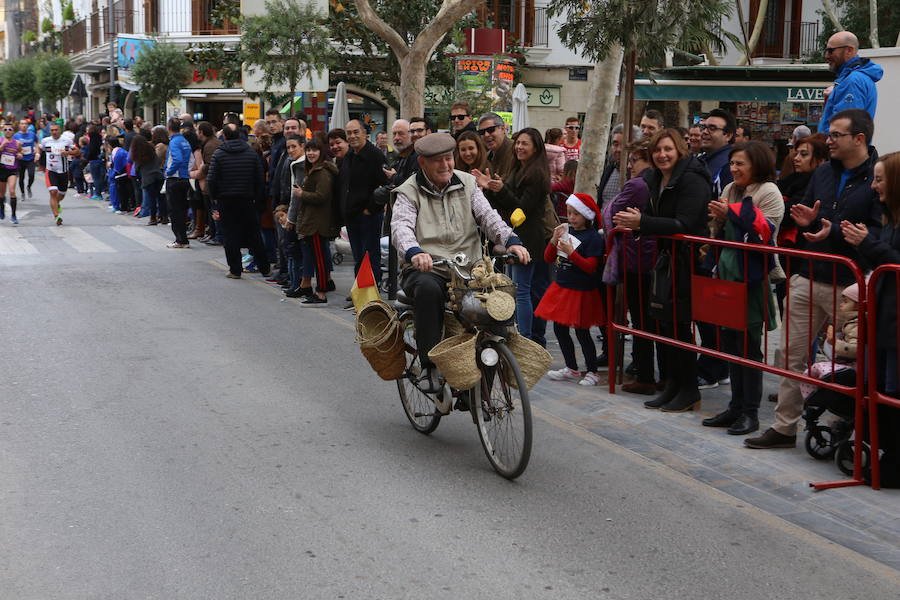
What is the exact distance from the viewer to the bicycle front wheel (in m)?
5.97

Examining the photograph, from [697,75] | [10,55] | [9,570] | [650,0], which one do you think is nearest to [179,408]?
[9,570]

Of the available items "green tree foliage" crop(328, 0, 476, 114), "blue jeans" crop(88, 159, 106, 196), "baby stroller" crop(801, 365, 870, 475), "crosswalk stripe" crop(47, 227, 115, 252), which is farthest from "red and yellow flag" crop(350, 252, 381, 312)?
"blue jeans" crop(88, 159, 106, 196)

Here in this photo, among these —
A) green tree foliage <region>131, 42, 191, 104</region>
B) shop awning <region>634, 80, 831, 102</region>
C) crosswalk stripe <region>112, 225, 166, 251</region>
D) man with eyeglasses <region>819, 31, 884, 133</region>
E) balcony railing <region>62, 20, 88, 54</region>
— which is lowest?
crosswalk stripe <region>112, 225, 166, 251</region>

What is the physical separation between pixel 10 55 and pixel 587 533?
72737 millimetres

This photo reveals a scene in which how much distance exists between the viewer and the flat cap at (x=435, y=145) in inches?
263

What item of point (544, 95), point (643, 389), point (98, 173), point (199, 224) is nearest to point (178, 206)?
point (199, 224)

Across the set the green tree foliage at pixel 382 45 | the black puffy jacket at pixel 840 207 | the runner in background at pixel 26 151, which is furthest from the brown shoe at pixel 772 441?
the runner in background at pixel 26 151

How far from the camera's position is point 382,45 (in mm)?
34094

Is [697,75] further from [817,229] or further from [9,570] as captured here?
[9,570]

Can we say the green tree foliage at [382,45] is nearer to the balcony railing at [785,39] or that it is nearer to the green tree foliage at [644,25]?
the balcony railing at [785,39]

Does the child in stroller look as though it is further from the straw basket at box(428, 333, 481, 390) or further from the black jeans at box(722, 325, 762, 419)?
the straw basket at box(428, 333, 481, 390)

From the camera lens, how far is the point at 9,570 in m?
4.79

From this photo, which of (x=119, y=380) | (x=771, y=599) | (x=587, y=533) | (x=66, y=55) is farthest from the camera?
(x=66, y=55)

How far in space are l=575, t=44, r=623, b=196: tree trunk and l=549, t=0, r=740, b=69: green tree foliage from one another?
402 cm
